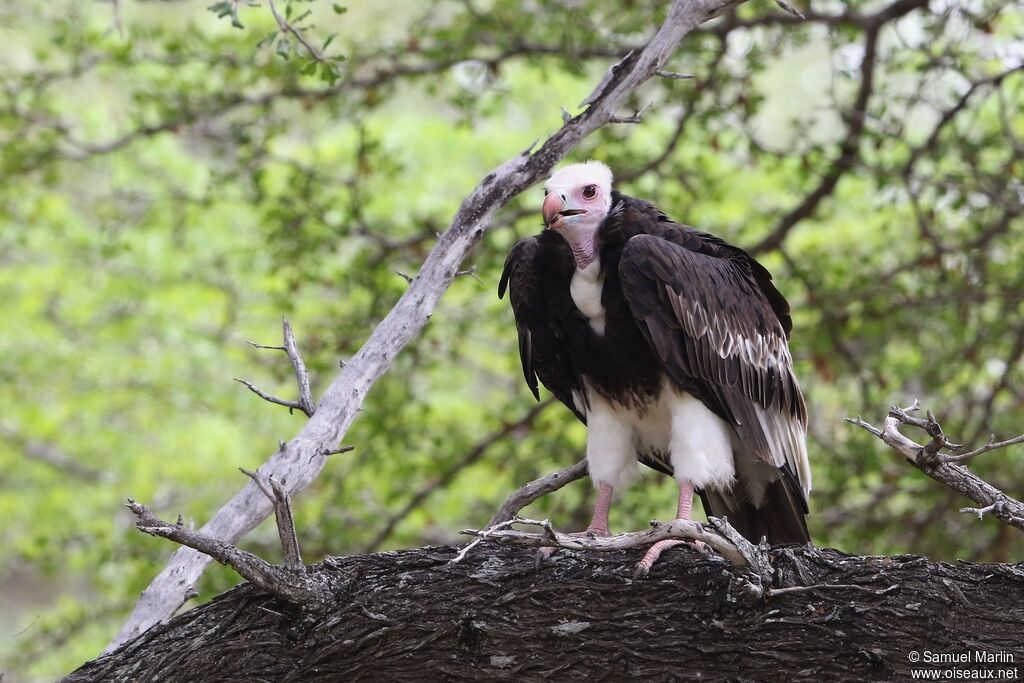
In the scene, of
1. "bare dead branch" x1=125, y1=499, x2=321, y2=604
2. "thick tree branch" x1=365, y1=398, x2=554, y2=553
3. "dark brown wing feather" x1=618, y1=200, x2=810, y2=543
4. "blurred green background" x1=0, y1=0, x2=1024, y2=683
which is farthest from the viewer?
"thick tree branch" x1=365, y1=398, x2=554, y2=553

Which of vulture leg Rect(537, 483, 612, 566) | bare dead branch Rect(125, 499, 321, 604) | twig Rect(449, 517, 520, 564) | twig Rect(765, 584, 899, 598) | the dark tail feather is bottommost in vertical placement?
the dark tail feather

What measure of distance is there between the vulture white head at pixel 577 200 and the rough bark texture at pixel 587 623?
1218mm

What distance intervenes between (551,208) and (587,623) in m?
1.50

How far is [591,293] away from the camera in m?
4.00

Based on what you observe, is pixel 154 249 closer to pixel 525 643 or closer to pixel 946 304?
pixel 946 304

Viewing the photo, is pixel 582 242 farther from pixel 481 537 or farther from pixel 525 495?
pixel 481 537

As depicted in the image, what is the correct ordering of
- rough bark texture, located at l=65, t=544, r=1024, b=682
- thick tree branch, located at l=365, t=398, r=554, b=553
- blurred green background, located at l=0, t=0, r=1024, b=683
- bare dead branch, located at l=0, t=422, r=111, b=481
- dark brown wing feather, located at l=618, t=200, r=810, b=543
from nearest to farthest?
rough bark texture, located at l=65, t=544, r=1024, b=682 < dark brown wing feather, located at l=618, t=200, r=810, b=543 < blurred green background, located at l=0, t=0, r=1024, b=683 < thick tree branch, located at l=365, t=398, r=554, b=553 < bare dead branch, located at l=0, t=422, r=111, b=481

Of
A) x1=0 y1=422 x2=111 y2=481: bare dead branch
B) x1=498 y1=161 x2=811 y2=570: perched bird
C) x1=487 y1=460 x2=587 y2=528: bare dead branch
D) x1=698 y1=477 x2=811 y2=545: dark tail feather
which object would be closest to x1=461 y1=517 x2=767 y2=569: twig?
x1=487 y1=460 x2=587 y2=528: bare dead branch

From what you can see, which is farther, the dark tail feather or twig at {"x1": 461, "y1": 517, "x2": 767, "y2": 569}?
the dark tail feather

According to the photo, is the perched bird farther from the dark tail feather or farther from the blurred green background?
the blurred green background

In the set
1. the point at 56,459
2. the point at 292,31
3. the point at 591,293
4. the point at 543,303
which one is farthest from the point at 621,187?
the point at 56,459

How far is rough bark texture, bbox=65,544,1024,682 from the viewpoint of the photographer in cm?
280

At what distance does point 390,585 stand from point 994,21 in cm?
461

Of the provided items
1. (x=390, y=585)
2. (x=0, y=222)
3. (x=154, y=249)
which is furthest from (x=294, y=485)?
(x=154, y=249)
